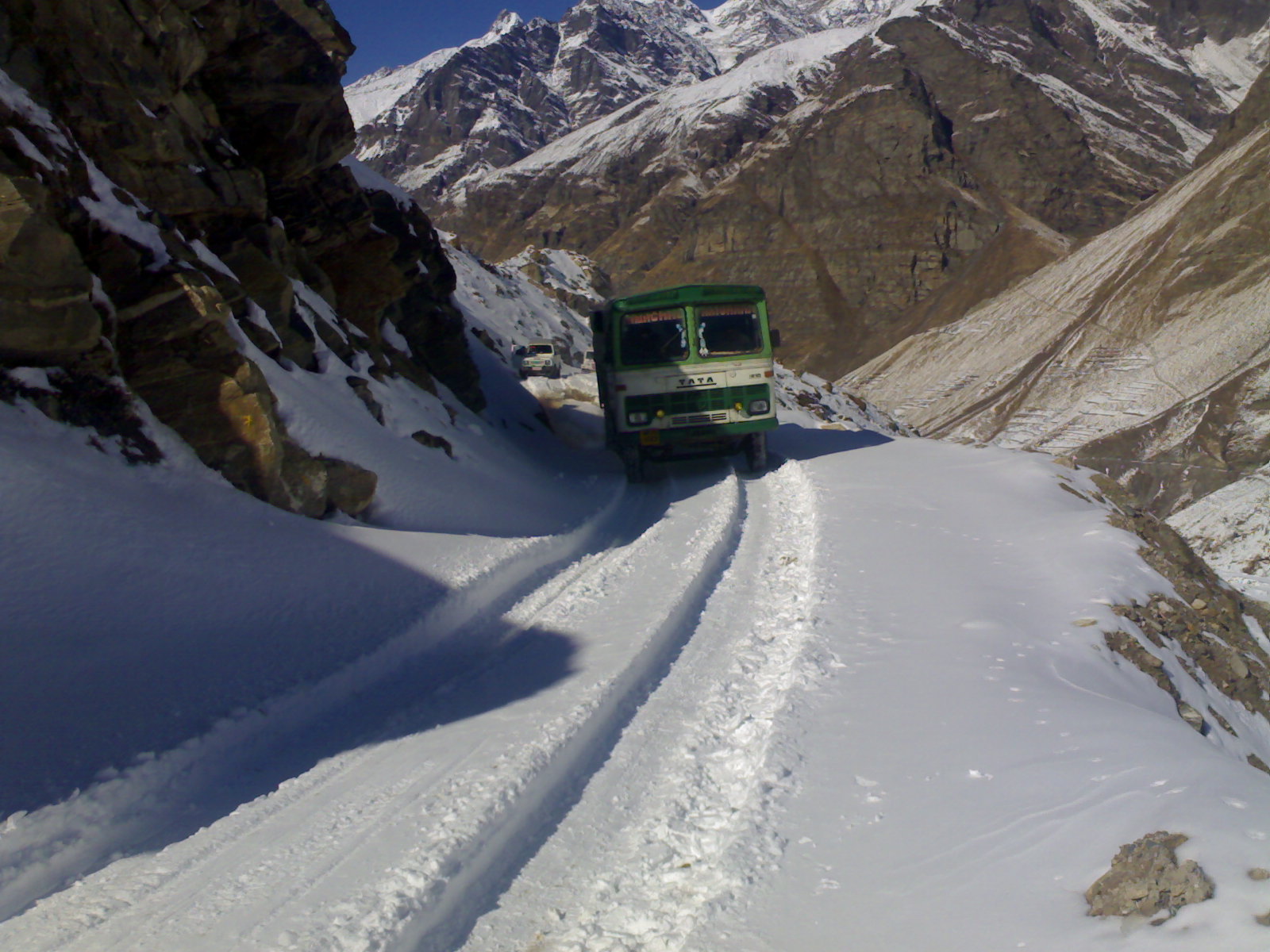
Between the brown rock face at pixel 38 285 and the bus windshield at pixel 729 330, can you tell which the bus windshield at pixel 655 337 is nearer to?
the bus windshield at pixel 729 330

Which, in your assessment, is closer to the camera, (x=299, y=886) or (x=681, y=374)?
(x=299, y=886)

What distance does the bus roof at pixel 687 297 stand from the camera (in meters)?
14.4

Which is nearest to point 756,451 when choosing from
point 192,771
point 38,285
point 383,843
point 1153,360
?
point 38,285

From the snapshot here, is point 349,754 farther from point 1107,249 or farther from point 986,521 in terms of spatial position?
point 1107,249

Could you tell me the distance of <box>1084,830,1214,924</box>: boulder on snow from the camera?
3104 mm

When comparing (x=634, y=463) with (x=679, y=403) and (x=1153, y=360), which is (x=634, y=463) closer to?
(x=679, y=403)

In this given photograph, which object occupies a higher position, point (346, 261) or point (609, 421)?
point (346, 261)

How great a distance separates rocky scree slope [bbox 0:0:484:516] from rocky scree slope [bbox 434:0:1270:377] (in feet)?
221

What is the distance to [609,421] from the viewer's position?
50.6ft

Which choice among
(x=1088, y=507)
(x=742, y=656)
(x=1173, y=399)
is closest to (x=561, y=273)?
(x=1173, y=399)

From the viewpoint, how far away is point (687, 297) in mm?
14383

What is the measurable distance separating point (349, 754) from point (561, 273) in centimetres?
5739

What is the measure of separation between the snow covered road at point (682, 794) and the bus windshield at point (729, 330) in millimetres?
7072

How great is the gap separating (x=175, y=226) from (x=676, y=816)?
861 centimetres
